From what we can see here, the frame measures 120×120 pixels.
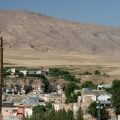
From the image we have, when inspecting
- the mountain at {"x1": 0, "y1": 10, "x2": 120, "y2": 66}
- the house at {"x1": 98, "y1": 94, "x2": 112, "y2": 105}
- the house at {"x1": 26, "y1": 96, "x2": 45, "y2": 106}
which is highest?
the mountain at {"x1": 0, "y1": 10, "x2": 120, "y2": 66}

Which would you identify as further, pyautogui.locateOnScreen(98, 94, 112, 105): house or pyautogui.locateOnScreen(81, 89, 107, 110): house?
pyautogui.locateOnScreen(98, 94, 112, 105): house

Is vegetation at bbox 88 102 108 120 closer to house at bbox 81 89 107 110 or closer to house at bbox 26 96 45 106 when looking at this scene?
house at bbox 81 89 107 110

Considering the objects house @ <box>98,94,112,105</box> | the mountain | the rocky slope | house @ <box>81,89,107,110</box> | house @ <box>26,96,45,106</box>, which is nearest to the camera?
house @ <box>81,89,107,110</box>

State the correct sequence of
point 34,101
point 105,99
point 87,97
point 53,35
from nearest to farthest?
point 87,97 → point 105,99 → point 34,101 → point 53,35

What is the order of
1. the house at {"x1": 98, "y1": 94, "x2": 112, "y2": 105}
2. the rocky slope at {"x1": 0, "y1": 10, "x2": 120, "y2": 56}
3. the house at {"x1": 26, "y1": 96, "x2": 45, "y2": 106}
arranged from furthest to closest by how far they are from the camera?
1. the rocky slope at {"x1": 0, "y1": 10, "x2": 120, "y2": 56}
2. the house at {"x1": 26, "y1": 96, "x2": 45, "y2": 106}
3. the house at {"x1": 98, "y1": 94, "x2": 112, "y2": 105}

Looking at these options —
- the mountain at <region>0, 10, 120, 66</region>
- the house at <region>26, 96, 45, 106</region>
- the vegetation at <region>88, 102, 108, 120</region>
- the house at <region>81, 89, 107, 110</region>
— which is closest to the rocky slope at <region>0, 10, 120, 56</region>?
the mountain at <region>0, 10, 120, 66</region>

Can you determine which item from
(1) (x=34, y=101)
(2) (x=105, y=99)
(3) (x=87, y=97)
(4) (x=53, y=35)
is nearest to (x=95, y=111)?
(3) (x=87, y=97)

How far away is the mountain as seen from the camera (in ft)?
435

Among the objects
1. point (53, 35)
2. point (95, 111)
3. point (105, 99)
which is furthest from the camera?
point (53, 35)

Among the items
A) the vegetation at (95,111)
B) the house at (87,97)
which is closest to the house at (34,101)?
the house at (87,97)

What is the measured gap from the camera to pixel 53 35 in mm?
145375

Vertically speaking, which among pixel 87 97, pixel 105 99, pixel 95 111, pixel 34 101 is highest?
pixel 87 97

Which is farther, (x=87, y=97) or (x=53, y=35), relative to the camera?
(x=53, y=35)

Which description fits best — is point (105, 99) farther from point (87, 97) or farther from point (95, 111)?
point (95, 111)
